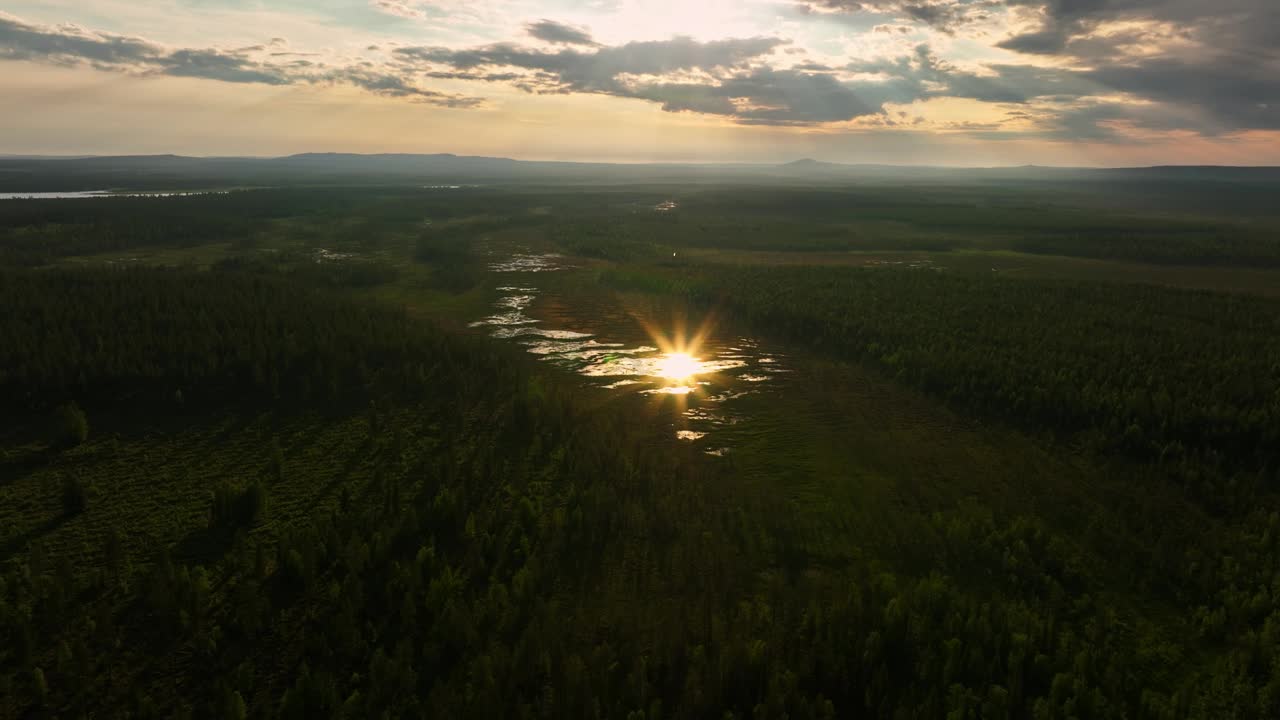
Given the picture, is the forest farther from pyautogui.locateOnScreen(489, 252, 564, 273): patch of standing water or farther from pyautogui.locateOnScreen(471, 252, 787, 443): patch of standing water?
pyautogui.locateOnScreen(489, 252, 564, 273): patch of standing water

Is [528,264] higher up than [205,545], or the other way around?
[528,264]

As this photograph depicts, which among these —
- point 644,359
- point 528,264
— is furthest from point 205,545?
point 528,264

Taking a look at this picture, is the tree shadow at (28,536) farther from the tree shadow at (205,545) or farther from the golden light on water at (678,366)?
the golden light on water at (678,366)

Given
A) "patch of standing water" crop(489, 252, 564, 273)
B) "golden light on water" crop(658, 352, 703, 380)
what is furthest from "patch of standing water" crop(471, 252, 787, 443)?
"patch of standing water" crop(489, 252, 564, 273)

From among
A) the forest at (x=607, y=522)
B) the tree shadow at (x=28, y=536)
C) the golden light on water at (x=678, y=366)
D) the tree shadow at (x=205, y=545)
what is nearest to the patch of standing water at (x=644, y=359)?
the golden light on water at (x=678, y=366)

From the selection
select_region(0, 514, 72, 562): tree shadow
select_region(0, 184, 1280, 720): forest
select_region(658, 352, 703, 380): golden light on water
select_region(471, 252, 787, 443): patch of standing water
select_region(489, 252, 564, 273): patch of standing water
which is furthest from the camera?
select_region(489, 252, 564, 273): patch of standing water

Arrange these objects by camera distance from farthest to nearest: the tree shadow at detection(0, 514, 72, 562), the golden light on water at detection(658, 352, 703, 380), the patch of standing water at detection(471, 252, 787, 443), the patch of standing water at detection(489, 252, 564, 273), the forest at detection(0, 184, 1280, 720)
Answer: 1. the patch of standing water at detection(489, 252, 564, 273)
2. the golden light on water at detection(658, 352, 703, 380)
3. the patch of standing water at detection(471, 252, 787, 443)
4. the tree shadow at detection(0, 514, 72, 562)
5. the forest at detection(0, 184, 1280, 720)

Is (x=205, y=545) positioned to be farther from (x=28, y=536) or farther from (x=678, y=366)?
(x=678, y=366)
